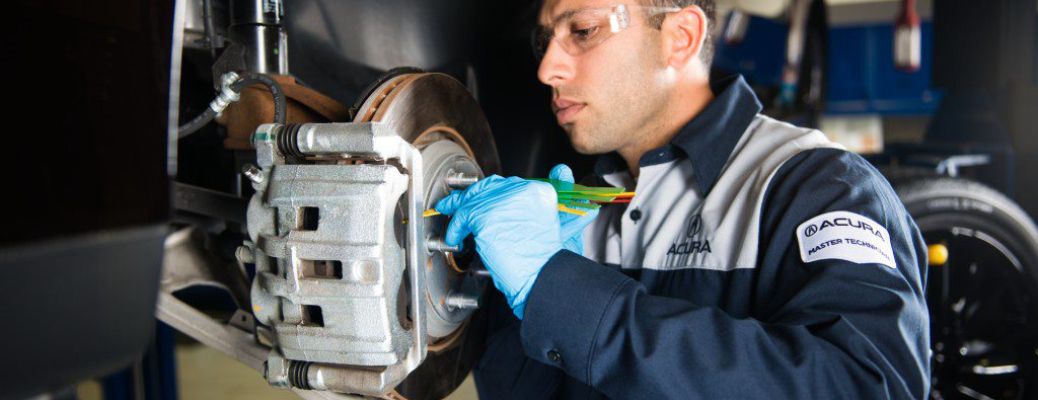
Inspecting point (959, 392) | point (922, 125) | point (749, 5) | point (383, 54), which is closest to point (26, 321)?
point (383, 54)

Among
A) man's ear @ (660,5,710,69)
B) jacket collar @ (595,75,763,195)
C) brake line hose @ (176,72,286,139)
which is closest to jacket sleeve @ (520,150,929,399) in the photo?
jacket collar @ (595,75,763,195)

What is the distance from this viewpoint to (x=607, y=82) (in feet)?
3.61

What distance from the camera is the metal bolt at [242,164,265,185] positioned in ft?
2.22

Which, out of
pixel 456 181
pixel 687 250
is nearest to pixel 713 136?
pixel 687 250

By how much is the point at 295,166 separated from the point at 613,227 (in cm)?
58

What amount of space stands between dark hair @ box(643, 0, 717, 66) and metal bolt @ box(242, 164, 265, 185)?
649 millimetres

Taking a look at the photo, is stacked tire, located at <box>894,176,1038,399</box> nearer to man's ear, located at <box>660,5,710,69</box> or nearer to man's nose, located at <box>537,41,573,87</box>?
man's ear, located at <box>660,5,710,69</box>

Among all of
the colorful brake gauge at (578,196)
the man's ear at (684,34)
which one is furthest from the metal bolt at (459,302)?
the man's ear at (684,34)

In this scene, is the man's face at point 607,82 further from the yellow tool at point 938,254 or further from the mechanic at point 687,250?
the yellow tool at point 938,254

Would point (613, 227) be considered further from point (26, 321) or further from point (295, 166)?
point (26, 321)

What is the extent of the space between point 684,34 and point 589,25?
6.7 inches

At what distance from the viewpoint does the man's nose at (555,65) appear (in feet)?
3.57

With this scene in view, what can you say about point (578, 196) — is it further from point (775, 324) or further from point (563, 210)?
point (775, 324)

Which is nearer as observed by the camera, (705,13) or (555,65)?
(555,65)
